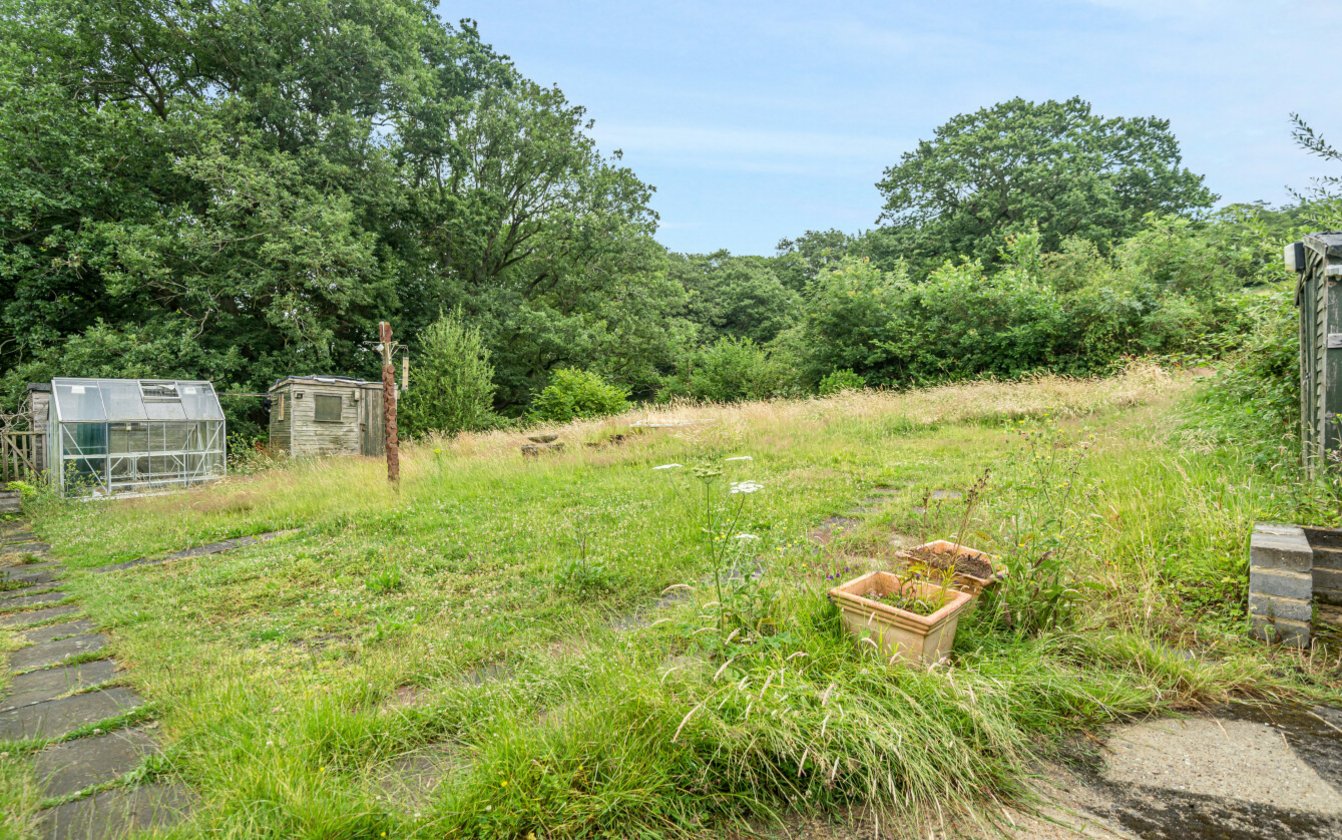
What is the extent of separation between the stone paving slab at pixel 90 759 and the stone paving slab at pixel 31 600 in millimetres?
3431

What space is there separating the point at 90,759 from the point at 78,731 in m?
0.35

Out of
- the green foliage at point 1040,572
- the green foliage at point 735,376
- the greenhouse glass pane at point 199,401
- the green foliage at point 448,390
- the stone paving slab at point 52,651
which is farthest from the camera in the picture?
the green foliage at point 735,376

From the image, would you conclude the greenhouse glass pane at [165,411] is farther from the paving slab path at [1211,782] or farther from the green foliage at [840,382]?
the paving slab path at [1211,782]

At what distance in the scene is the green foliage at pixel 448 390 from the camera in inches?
656

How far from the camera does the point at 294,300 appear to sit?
16.0 metres

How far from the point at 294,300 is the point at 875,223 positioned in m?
23.9

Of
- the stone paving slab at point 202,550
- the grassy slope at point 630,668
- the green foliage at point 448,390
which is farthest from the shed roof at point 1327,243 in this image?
the green foliage at point 448,390

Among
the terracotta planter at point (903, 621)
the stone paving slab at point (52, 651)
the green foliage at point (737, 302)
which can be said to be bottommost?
the stone paving slab at point (52, 651)

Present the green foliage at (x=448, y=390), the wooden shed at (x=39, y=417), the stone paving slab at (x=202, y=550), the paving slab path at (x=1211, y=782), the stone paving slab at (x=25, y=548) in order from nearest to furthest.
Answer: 1. the paving slab path at (x=1211, y=782)
2. the stone paving slab at (x=202, y=550)
3. the stone paving slab at (x=25, y=548)
4. the wooden shed at (x=39, y=417)
5. the green foliage at (x=448, y=390)

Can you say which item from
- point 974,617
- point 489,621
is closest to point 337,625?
point 489,621

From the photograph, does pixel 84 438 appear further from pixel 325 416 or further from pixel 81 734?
pixel 81 734

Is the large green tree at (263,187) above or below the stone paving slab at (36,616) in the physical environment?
above

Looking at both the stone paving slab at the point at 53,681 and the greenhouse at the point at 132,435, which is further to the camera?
→ the greenhouse at the point at 132,435

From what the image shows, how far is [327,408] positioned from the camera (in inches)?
608
